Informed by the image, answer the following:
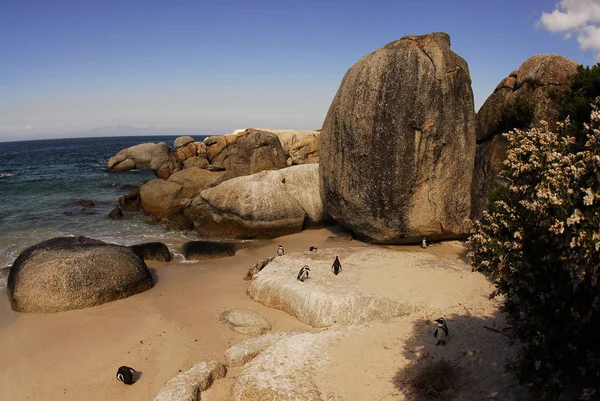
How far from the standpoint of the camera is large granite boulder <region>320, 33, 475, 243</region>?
61.4 ft

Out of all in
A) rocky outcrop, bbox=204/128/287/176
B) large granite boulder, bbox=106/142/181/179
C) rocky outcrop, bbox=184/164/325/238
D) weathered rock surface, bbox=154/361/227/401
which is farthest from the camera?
large granite boulder, bbox=106/142/181/179

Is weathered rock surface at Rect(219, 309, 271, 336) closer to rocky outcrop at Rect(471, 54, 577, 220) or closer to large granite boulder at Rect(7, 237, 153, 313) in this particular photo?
large granite boulder at Rect(7, 237, 153, 313)

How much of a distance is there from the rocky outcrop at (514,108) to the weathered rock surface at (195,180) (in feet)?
62.2

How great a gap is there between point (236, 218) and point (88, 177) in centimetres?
3539

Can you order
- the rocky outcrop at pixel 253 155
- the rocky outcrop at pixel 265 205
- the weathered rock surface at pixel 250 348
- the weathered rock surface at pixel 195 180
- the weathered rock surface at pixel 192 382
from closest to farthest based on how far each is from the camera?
1. the weathered rock surface at pixel 192 382
2. the weathered rock surface at pixel 250 348
3. the rocky outcrop at pixel 265 205
4. the weathered rock surface at pixel 195 180
5. the rocky outcrop at pixel 253 155

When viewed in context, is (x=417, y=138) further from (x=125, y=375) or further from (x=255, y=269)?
(x=125, y=375)

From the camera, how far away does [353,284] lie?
15.4 metres

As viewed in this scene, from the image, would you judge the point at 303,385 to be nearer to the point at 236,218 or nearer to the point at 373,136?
the point at 373,136

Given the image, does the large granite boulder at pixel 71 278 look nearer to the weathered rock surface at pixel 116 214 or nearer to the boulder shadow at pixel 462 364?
the boulder shadow at pixel 462 364

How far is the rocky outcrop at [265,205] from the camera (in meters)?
24.9

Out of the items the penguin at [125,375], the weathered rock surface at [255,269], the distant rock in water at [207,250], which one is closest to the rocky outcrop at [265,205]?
the distant rock in water at [207,250]

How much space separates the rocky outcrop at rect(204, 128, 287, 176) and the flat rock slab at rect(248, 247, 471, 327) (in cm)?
2056

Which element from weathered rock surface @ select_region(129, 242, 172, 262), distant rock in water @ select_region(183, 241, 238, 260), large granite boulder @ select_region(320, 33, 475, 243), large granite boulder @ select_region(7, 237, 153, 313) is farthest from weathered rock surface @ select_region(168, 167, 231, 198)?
large granite boulder @ select_region(320, 33, 475, 243)

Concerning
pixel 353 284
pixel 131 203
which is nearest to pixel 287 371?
pixel 353 284
